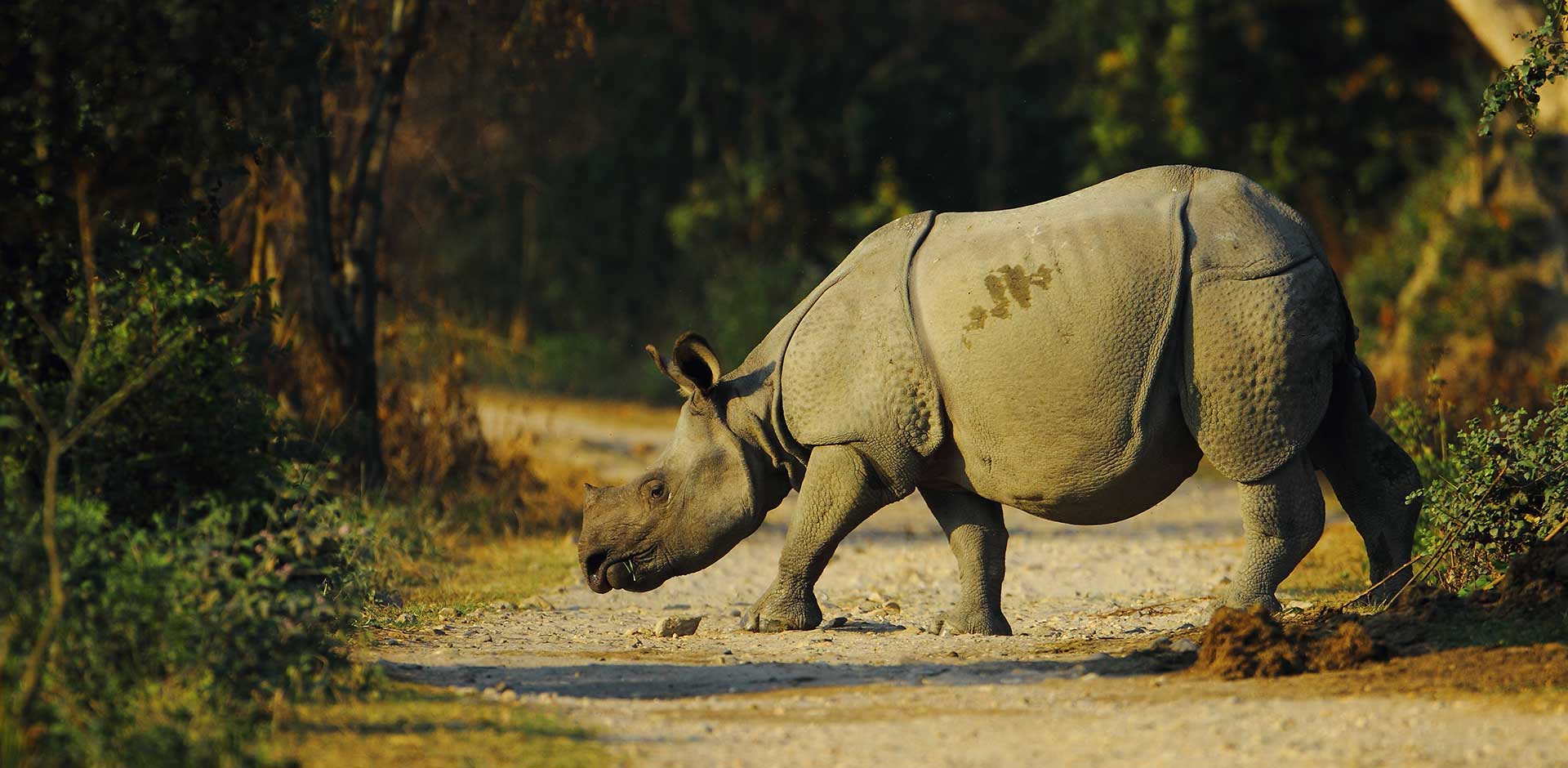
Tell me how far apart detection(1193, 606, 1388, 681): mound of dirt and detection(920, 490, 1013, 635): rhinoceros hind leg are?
1.54m

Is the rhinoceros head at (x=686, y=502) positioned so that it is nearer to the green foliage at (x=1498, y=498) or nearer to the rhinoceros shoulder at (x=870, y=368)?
the rhinoceros shoulder at (x=870, y=368)

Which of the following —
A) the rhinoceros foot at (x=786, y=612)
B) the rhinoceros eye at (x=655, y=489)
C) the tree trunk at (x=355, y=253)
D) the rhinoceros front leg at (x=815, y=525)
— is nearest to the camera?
the rhinoceros front leg at (x=815, y=525)

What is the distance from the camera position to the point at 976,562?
886 centimetres

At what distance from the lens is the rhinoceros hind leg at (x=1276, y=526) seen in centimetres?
807

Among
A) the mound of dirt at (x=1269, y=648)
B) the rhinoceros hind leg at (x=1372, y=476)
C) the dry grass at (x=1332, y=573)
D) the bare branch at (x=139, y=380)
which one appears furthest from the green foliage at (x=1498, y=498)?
the bare branch at (x=139, y=380)

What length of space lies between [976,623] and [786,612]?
89 cm

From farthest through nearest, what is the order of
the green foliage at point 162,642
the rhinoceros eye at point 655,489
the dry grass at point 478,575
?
the dry grass at point 478,575 → the rhinoceros eye at point 655,489 → the green foliage at point 162,642

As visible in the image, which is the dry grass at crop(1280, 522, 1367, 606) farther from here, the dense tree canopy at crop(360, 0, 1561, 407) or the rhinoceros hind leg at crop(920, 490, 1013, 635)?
the dense tree canopy at crop(360, 0, 1561, 407)

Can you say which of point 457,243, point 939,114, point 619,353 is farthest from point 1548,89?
point 457,243

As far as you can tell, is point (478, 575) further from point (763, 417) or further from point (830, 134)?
point (830, 134)

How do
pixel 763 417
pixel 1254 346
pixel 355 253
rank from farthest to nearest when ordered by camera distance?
pixel 355 253
pixel 763 417
pixel 1254 346

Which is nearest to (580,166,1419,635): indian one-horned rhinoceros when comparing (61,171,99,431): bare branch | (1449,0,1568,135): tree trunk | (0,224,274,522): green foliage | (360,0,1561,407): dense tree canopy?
(0,224,274,522): green foliage

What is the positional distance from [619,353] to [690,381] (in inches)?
767

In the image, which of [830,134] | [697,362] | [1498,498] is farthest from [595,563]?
[830,134]
